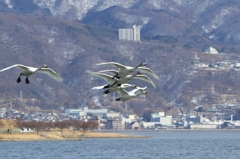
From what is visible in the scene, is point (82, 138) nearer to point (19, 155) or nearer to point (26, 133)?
point (26, 133)

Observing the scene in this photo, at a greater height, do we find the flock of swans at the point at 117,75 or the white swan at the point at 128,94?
the flock of swans at the point at 117,75

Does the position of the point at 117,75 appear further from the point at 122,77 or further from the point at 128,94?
the point at 128,94

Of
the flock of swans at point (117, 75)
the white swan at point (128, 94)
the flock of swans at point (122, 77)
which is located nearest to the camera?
the flock of swans at point (117, 75)

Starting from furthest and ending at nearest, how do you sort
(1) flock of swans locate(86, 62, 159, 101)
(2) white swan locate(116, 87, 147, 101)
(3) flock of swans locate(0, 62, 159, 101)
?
(2) white swan locate(116, 87, 147, 101), (1) flock of swans locate(86, 62, 159, 101), (3) flock of swans locate(0, 62, 159, 101)

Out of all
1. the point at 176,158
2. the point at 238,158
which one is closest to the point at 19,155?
the point at 176,158

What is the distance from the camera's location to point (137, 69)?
3238 centimetres

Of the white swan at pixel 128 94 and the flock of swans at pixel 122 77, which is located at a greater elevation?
the flock of swans at pixel 122 77

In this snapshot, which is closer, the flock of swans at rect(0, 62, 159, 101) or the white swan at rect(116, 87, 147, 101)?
the flock of swans at rect(0, 62, 159, 101)

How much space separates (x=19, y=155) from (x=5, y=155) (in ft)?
5.50

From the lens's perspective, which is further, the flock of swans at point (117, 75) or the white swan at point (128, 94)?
the white swan at point (128, 94)

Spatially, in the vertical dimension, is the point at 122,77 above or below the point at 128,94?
above

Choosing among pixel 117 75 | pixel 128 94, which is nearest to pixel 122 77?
pixel 117 75

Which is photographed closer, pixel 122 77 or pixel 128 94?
pixel 122 77

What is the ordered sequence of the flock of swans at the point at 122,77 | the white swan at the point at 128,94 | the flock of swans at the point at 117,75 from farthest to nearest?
1. the white swan at the point at 128,94
2. the flock of swans at the point at 122,77
3. the flock of swans at the point at 117,75
